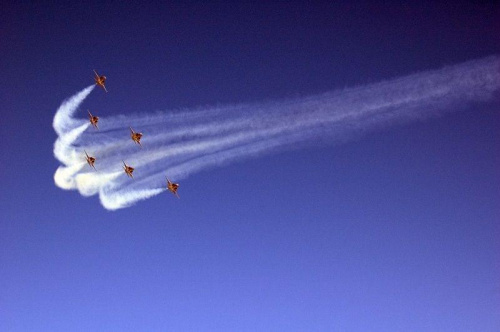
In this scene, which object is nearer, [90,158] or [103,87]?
[90,158]

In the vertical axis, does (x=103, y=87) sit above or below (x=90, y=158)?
above

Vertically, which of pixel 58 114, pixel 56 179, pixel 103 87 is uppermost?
pixel 103 87

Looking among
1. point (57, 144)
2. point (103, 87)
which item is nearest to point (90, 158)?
point (57, 144)

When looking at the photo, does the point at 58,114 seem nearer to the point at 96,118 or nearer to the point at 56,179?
the point at 96,118

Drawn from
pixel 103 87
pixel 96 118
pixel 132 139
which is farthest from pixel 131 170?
pixel 103 87

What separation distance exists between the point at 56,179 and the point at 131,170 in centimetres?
930

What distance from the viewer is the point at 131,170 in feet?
164

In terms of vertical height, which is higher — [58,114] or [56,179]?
[58,114]

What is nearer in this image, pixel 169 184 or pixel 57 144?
pixel 57 144

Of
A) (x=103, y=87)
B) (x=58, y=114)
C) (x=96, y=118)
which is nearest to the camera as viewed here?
(x=58, y=114)

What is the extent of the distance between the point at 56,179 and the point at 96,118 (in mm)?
8903

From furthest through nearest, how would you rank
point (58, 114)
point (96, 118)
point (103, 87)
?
1. point (103, 87)
2. point (96, 118)
3. point (58, 114)

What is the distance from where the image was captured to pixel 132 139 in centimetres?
4919

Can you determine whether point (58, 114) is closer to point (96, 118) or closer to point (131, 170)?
point (96, 118)
